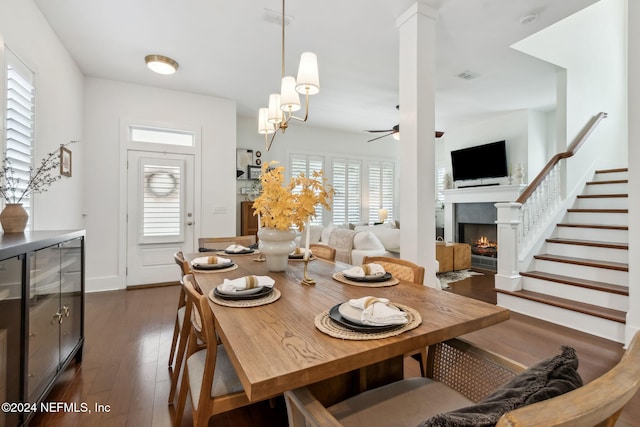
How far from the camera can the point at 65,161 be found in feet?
10.9

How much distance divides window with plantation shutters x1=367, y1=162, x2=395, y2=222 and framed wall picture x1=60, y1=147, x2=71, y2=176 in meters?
5.67

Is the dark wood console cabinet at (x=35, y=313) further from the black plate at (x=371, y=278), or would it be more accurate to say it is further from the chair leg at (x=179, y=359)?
the black plate at (x=371, y=278)

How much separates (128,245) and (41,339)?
3.04 meters

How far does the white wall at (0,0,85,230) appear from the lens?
7.95 feet

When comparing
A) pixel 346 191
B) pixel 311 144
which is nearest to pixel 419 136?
pixel 311 144

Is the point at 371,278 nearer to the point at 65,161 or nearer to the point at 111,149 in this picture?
the point at 65,161

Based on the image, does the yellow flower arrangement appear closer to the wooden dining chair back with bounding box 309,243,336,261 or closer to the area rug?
the wooden dining chair back with bounding box 309,243,336,261

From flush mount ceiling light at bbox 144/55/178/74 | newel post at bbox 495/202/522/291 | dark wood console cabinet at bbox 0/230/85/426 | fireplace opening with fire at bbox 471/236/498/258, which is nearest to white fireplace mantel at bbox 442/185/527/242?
fireplace opening with fire at bbox 471/236/498/258

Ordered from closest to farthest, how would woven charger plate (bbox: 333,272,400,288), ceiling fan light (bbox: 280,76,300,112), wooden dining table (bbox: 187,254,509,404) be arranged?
wooden dining table (bbox: 187,254,509,404)
woven charger plate (bbox: 333,272,400,288)
ceiling fan light (bbox: 280,76,300,112)

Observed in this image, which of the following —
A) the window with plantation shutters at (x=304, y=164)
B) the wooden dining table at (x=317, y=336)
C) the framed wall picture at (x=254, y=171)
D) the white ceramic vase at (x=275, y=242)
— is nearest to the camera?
the wooden dining table at (x=317, y=336)

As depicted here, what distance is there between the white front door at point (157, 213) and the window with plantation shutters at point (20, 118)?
1.80m

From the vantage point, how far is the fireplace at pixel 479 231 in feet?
19.2

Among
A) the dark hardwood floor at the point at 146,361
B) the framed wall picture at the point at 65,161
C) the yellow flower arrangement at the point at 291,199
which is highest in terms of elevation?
the framed wall picture at the point at 65,161

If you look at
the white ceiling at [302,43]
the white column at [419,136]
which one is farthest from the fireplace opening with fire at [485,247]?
the white column at [419,136]
